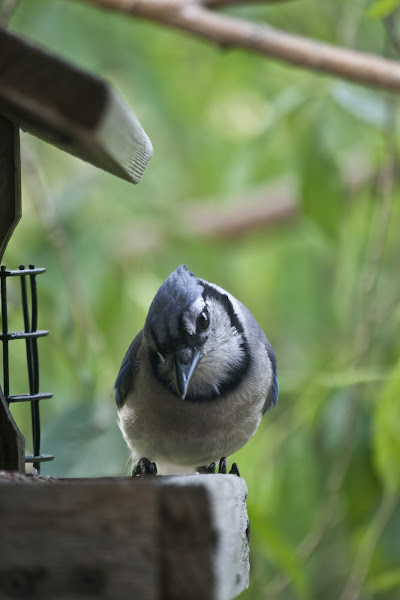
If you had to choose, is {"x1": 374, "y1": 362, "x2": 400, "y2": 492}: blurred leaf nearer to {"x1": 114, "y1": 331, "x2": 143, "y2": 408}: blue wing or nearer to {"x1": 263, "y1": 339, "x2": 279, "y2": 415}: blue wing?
{"x1": 263, "y1": 339, "x2": 279, "y2": 415}: blue wing

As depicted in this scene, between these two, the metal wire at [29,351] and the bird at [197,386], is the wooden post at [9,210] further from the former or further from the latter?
the bird at [197,386]

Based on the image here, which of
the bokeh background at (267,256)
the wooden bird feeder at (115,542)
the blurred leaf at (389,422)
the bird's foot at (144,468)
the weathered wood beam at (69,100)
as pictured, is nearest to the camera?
the wooden bird feeder at (115,542)

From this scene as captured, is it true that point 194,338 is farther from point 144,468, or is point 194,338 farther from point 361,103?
point 361,103

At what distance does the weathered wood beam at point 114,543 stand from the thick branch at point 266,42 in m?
1.63

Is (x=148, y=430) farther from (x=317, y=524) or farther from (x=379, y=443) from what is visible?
(x=317, y=524)

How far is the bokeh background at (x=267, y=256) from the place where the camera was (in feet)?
8.16

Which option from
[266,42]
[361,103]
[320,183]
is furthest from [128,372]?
[361,103]

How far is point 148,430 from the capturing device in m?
1.95

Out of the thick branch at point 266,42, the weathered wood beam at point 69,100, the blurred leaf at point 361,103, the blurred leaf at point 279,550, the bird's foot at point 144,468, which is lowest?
→ the blurred leaf at point 279,550

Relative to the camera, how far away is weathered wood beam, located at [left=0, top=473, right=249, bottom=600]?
0.91 m

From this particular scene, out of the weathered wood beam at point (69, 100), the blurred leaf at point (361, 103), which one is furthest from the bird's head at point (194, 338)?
the blurred leaf at point (361, 103)

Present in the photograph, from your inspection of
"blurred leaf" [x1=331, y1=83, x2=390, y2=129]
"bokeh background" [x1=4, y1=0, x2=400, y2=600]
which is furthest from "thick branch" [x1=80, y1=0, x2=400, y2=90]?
"blurred leaf" [x1=331, y1=83, x2=390, y2=129]

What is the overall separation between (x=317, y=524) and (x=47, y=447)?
0.88 meters

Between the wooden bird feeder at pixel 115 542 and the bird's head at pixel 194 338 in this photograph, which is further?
the bird's head at pixel 194 338
